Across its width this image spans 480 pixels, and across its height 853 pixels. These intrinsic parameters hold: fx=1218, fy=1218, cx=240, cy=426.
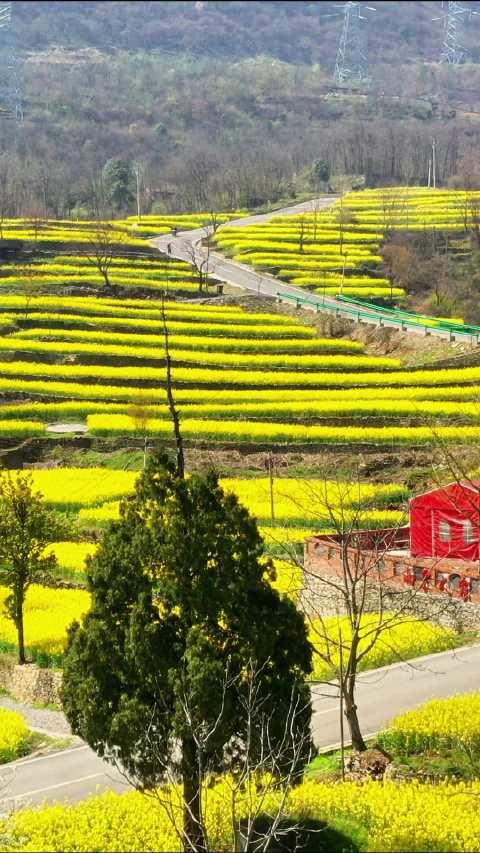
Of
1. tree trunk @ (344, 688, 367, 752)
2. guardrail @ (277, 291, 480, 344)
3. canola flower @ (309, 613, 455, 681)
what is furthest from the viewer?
guardrail @ (277, 291, 480, 344)

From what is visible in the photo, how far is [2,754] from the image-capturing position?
836 inches

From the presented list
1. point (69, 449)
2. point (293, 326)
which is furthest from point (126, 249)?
point (69, 449)

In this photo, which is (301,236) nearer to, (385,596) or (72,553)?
(72,553)

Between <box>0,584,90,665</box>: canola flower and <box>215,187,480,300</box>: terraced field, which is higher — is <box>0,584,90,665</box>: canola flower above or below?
below

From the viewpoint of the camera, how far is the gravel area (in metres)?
22.9

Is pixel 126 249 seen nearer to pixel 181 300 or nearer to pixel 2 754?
pixel 181 300

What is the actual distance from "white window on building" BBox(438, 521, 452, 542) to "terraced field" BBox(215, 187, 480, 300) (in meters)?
49.7


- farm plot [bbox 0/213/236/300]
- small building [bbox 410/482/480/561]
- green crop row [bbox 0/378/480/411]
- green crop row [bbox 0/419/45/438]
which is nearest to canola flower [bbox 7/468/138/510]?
green crop row [bbox 0/419/45/438]

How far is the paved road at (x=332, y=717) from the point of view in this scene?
19.1m

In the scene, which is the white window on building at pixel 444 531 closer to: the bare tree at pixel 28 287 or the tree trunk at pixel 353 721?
the tree trunk at pixel 353 721

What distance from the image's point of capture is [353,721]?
1842 centimetres

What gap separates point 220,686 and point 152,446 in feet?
101

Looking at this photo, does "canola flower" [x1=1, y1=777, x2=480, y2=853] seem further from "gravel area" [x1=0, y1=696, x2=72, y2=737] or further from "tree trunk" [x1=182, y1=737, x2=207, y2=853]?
"gravel area" [x1=0, y1=696, x2=72, y2=737]

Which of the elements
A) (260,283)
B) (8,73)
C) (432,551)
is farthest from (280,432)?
(8,73)
